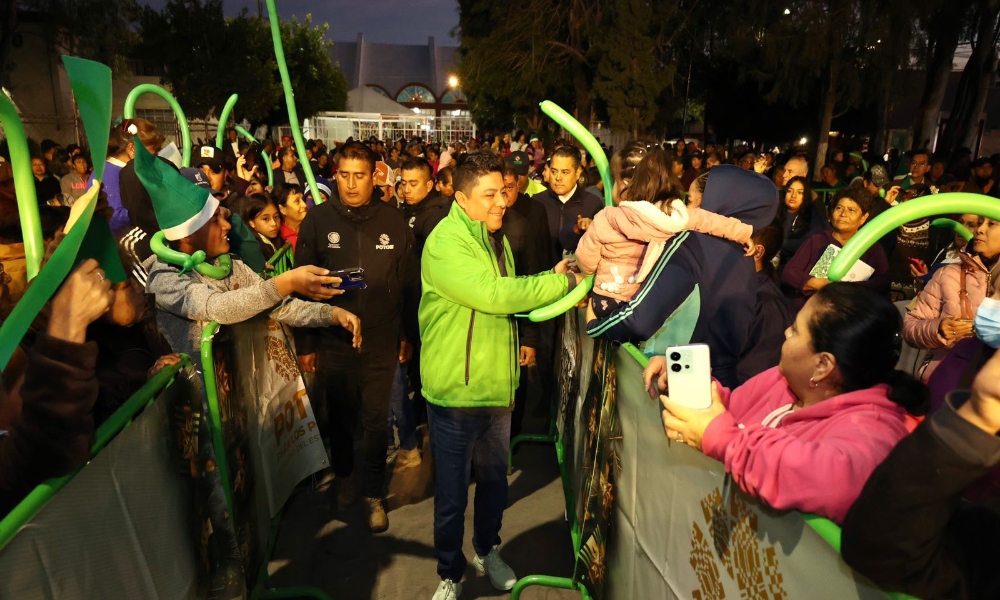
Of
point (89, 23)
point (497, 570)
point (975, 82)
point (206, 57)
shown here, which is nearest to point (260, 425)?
point (497, 570)

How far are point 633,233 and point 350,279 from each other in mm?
1571

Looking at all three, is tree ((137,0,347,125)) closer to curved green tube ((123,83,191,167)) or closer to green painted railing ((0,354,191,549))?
curved green tube ((123,83,191,167))

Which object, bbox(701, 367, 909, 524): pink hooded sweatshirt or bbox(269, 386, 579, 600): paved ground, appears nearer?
bbox(701, 367, 909, 524): pink hooded sweatshirt

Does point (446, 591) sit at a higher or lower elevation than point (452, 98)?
lower

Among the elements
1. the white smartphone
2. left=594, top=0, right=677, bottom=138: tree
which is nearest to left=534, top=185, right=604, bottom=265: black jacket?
the white smartphone

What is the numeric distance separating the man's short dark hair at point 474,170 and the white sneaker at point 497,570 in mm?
2023

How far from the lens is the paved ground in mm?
3496

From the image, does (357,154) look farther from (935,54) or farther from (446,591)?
(935,54)

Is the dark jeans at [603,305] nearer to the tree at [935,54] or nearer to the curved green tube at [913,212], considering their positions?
the curved green tube at [913,212]

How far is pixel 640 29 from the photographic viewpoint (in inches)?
906

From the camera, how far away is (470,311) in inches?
115

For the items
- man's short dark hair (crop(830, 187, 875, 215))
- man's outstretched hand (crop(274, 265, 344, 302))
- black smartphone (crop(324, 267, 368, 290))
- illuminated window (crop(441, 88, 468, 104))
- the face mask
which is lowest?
black smartphone (crop(324, 267, 368, 290))

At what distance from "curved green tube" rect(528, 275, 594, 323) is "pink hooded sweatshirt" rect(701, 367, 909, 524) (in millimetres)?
963

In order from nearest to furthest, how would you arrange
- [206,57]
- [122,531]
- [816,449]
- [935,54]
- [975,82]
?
[816,449], [122,531], [935,54], [975,82], [206,57]
